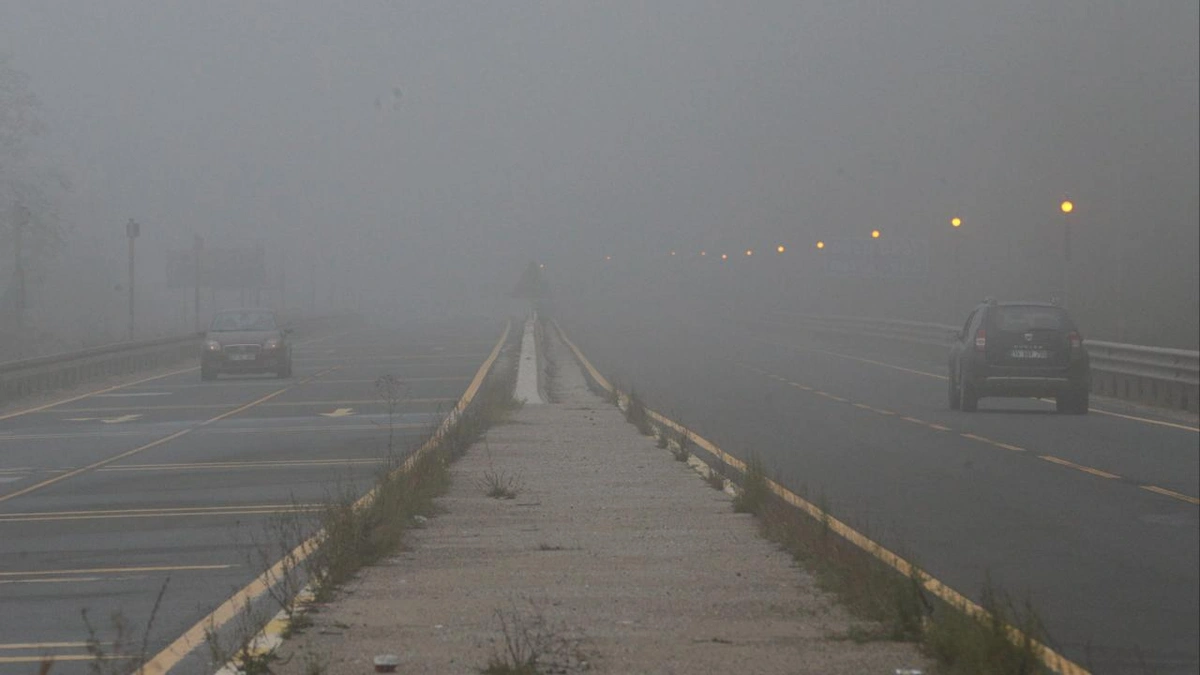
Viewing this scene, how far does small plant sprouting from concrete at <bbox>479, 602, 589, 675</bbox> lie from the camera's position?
7.80 m

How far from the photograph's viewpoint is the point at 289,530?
13.9 meters

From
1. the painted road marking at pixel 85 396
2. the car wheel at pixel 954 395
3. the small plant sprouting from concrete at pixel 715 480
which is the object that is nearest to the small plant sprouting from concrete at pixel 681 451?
the small plant sprouting from concrete at pixel 715 480

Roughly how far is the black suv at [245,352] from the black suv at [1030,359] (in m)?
18.4

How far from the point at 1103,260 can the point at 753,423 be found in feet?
254

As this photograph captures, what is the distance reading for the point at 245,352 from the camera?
41969 millimetres

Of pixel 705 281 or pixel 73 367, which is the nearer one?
pixel 73 367

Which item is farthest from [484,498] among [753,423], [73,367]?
[73,367]

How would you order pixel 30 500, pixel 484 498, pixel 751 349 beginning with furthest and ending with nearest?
pixel 751 349 < pixel 30 500 < pixel 484 498

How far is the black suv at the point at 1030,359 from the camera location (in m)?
29.1

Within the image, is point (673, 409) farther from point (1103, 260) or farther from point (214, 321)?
point (1103, 260)

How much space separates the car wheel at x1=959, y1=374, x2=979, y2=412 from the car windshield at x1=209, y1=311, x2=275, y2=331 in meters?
19.2

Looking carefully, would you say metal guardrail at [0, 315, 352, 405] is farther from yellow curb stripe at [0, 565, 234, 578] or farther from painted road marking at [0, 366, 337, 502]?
yellow curb stripe at [0, 565, 234, 578]

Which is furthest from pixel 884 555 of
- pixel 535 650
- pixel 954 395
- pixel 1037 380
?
pixel 954 395

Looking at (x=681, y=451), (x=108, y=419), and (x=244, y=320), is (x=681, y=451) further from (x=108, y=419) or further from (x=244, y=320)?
(x=244, y=320)
